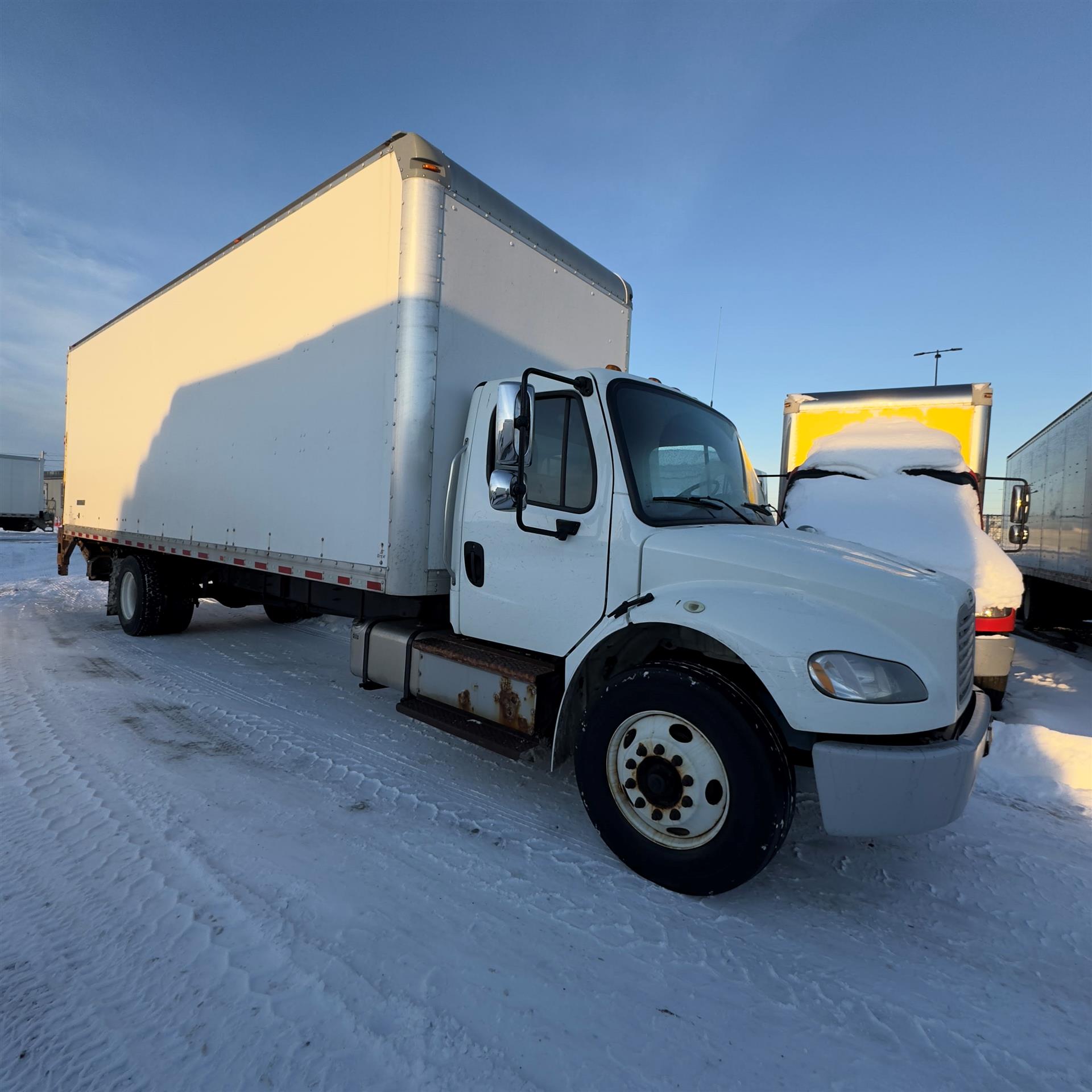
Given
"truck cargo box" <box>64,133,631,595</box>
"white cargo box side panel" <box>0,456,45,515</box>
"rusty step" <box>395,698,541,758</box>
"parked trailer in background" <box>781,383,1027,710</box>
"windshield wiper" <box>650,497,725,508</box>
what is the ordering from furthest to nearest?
"white cargo box side panel" <box>0,456,45,515</box>
"parked trailer in background" <box>781,383,1027,710</box>
"truck cargo box" <box>64,133,631,595</box>
"rusty step" <box>395,698,541,758</box>
"windshield wiper" <box>650,497,725,508</box>

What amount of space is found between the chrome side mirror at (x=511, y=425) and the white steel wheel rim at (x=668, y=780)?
1.41 metres

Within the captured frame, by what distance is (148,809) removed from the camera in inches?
135

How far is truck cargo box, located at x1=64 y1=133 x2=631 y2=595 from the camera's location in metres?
4.07

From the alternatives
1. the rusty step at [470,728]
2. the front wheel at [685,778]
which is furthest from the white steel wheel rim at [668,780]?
the rusty step at [470,728]

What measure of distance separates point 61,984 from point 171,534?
18.4 ft

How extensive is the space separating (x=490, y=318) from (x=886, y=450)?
4716 millimetres

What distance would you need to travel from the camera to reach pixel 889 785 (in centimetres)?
250

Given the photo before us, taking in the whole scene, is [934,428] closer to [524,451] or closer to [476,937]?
[524,451]

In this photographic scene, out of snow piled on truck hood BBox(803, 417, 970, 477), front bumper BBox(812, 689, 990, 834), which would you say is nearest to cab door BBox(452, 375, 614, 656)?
front bumper BBox(812, 689, 990, 834)

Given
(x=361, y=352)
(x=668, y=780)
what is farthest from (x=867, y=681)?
(x=361, y=352)

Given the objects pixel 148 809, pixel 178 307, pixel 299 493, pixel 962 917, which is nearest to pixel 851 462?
pixel 962 917

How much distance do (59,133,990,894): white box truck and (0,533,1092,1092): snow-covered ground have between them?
1.44 ft

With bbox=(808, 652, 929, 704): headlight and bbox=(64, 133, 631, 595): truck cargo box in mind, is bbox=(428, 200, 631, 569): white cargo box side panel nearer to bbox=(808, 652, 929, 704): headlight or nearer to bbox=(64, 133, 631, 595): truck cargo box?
bbox=(64, 133, 631, 595): truck cargo box

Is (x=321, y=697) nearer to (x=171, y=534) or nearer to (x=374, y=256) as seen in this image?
(x=171, y=534)
